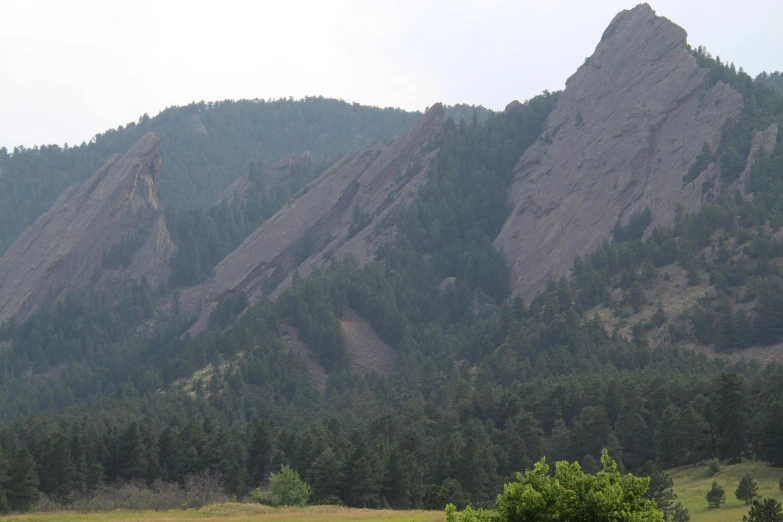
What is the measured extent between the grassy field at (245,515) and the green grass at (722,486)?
1657 cm

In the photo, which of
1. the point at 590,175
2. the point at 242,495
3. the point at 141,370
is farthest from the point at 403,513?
the point at 590,175

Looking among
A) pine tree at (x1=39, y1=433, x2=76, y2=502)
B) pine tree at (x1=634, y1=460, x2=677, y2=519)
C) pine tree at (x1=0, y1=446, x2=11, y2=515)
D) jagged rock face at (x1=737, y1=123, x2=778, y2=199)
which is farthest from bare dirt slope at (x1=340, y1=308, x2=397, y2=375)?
pine tree at (x1=634, y1=460, x2=677, y2=519)

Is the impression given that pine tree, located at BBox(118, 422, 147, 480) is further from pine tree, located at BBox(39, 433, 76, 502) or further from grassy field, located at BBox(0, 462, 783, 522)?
grassy field, located at BBox(0, 462, 783, 522)

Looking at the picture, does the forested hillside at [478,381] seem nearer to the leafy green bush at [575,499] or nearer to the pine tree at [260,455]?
the pine tree at [260,455]

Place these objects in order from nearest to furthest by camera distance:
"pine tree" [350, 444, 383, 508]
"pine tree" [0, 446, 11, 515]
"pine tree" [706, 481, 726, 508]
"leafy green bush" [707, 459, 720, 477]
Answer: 1. "pine tree" [706, 481, 726, 508]
2. "pine tree" [0, 446, 11, 515]
3. "leafy green bush" [707, 459, 720, 477]
4. "pine tree" [350, 444, 383, 508]

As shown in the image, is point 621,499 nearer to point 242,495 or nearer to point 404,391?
point 242,495

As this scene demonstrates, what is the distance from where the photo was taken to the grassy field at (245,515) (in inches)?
2422

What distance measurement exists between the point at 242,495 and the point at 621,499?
2621 inches

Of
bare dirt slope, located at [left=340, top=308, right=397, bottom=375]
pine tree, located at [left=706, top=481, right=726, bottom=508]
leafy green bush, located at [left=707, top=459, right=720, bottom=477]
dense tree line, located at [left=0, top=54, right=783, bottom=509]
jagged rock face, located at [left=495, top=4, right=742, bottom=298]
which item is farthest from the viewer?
jagged rock face, located at [left=495, top=4, right=742, bottom=298]

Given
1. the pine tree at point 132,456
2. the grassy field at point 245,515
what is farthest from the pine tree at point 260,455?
the grassy field at point 245,515

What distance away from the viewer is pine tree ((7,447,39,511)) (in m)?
84.1

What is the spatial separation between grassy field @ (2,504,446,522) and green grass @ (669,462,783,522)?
1657cm

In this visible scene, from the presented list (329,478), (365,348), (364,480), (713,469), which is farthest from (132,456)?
(365,348)

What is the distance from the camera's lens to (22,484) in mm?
84938
